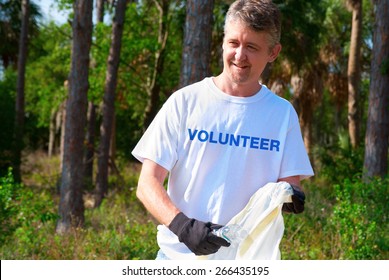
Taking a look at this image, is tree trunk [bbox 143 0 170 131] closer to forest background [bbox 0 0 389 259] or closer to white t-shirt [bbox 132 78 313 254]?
forest background [bbox 0 0 389 259]

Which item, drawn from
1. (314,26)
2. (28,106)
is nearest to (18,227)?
(314,26)

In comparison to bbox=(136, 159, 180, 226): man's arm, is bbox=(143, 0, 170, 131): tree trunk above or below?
above

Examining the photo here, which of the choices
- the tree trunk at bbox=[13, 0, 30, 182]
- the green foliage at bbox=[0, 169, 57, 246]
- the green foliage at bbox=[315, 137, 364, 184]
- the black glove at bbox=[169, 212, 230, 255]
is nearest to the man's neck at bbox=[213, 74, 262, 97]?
the black glove at bbox=[169, 212, 230, 255]

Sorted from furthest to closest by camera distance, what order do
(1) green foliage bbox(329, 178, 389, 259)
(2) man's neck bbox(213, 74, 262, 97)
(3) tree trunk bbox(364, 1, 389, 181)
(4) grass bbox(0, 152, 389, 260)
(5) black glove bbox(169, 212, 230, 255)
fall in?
1. (3) tree trunk bbox(364, 1, 389, 181)
2. (4) grass bbox(0, 152, 389, 260)
3. (1) green foliage bbox(329, 178, 389, 259)
4. (2) man's neck bbox(213, 74, 262, 97)
5. (5) black glove bbox(169, 212, 230, 255)

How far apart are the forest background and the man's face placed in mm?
5464

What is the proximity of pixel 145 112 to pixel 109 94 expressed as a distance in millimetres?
4778

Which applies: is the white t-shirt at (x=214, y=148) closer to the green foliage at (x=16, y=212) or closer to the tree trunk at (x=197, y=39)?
the tree trunk at (x=197, y=39)

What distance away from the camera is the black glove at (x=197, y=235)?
2529 millimetres

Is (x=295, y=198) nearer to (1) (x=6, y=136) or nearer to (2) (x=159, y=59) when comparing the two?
(1) (x=6, y=136)

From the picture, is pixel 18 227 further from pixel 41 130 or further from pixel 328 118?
pixel 328 118

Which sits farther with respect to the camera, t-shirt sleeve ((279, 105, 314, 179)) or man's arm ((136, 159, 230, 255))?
t-shirt sleeve ((279, 105, 314, 179))

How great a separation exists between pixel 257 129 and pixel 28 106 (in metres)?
35.6

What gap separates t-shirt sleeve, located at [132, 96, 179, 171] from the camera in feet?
8.87

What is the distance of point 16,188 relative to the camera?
9.52 meters
